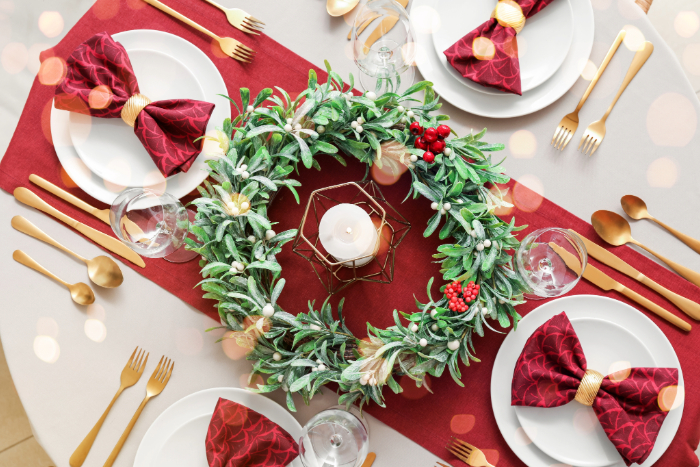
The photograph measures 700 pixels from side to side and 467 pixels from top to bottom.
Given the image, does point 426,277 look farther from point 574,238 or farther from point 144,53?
point 144,53

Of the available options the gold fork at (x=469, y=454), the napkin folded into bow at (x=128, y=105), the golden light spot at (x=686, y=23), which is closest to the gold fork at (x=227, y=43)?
the napkin folded into bow at (x=128, y=105)

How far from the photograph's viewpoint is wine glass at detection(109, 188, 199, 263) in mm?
1048

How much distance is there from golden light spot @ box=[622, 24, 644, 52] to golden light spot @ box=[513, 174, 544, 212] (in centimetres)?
41

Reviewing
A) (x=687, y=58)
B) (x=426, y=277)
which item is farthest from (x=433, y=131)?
(x=687, y=58)

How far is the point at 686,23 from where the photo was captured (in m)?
1.82

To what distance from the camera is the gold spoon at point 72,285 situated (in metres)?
1.16

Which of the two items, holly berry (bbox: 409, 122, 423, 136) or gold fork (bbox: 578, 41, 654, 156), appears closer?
holly berry (bbox: 409, 122, 423, 136)

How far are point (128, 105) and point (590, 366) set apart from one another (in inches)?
51.8

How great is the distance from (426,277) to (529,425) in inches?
16.9

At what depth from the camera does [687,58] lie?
1.78 meters

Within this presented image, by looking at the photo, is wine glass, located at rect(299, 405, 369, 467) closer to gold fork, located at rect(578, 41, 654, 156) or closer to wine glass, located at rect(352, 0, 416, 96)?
wine glass, located at rect(352, 0, 416, 96)

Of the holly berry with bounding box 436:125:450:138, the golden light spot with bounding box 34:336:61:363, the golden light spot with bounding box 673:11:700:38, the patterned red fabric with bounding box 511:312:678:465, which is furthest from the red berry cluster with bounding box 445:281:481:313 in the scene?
the golden light spot with bounding box 673:11:700:38

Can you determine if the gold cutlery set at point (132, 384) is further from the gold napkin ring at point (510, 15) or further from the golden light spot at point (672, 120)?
the golden light spot at point (672, 120)

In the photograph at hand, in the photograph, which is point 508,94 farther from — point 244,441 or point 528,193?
point 244,441
